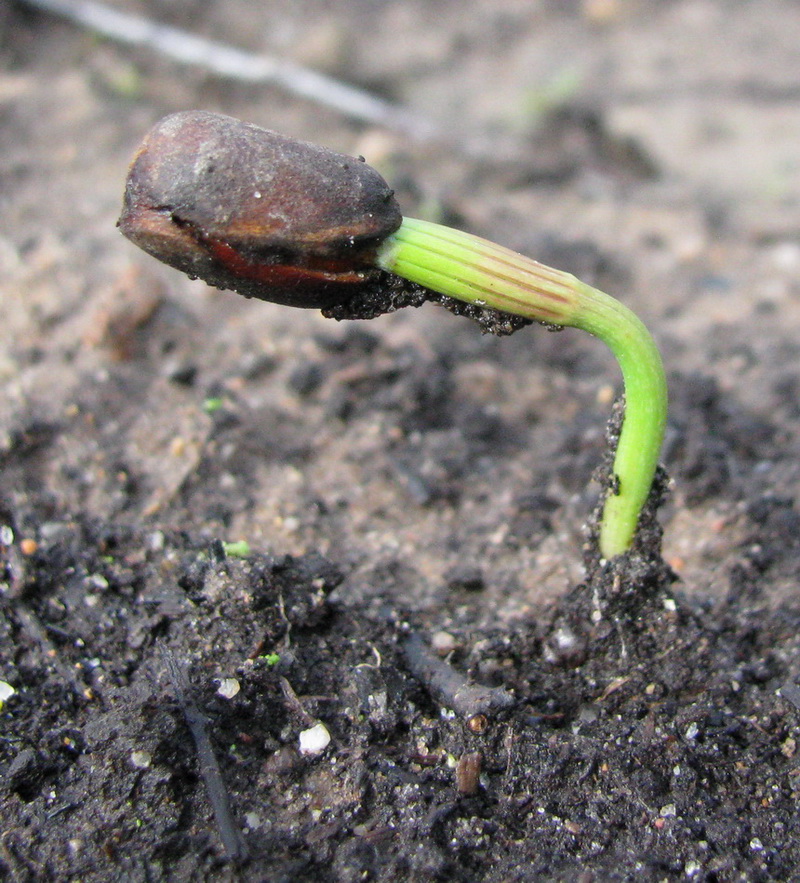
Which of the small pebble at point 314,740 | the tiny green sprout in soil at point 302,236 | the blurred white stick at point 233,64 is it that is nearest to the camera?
the tiny green sprout in soil at point 302,236

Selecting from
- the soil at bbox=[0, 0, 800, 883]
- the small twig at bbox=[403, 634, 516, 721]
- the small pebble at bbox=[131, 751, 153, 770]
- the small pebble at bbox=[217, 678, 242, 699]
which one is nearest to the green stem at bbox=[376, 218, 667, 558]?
the soil at bbox=[0, 0, 800, 883]

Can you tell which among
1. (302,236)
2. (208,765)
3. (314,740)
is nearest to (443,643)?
(314,740)

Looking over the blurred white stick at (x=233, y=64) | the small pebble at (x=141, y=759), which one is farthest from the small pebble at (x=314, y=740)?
the blurred white stick at (x=233, y=64)

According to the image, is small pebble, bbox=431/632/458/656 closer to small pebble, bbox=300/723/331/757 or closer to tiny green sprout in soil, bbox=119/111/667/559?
small pebble, bbox=300/723/331/757

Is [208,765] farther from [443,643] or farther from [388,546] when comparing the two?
[388,546]

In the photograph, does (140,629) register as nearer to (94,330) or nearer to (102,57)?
(94,330)

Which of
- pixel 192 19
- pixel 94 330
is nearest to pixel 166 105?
pixel 192 19

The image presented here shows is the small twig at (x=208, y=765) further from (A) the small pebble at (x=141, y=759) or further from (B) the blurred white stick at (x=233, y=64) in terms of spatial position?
(B) the blurred white stick at (x=233, y=64)
